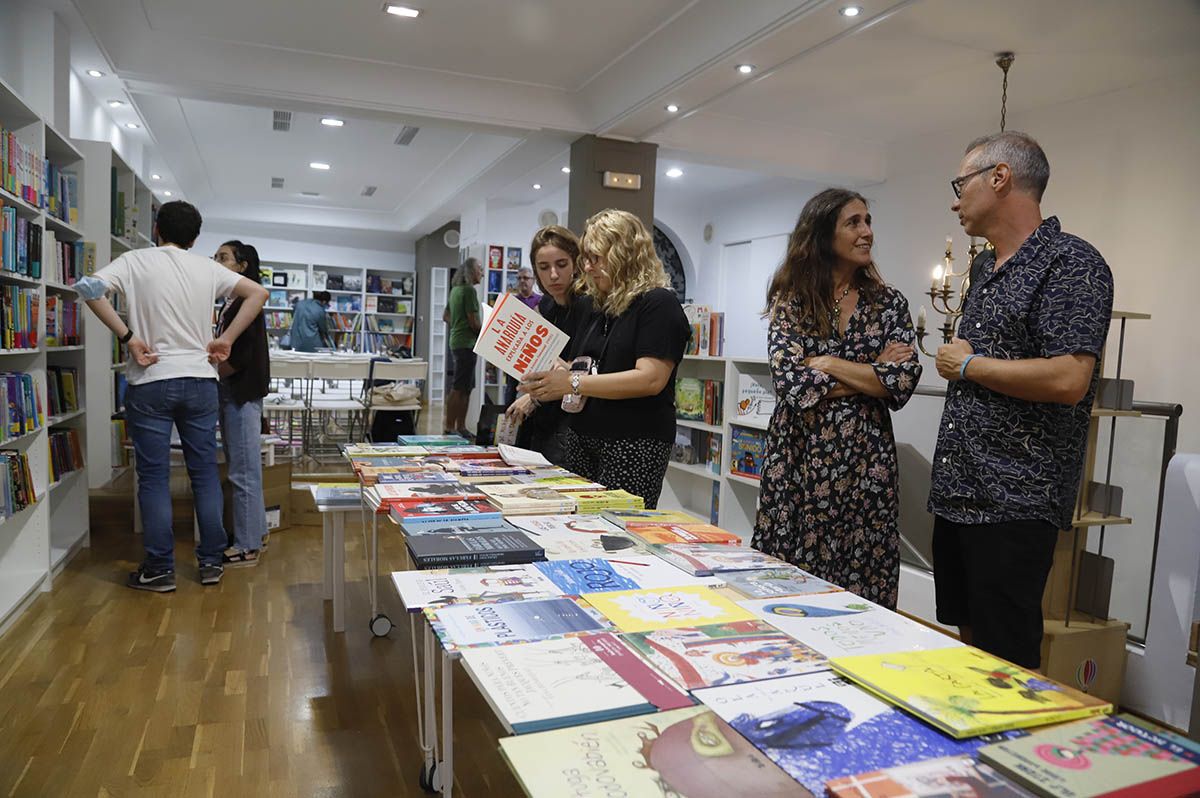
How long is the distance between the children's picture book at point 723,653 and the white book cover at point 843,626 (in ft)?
0.11

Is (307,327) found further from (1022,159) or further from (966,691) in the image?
(966,691)

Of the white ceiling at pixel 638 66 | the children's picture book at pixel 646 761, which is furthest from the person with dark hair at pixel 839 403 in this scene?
the white ceiling at pixel 638 66

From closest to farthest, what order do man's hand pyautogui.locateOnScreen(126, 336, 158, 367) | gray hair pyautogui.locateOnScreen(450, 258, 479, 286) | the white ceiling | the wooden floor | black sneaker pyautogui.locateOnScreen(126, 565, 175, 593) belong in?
the wooden floor < man's hand pyautogui.locateOnScreen(126, 336, 158, 367) < black sneaker pyautogui.locateOnScreen(126, 565, 175, 593) < the white ceiling < gray hair pyautogui.locateOnScreen(450, 258, 479, 286)

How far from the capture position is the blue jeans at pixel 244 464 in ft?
11.9

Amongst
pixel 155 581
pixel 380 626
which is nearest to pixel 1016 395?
pixel 380 626

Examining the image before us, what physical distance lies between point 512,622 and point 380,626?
2032 millimetres

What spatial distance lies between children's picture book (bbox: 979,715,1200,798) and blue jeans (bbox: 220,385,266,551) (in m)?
3.56

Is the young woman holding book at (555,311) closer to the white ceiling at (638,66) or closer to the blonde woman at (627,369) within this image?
the blonde woman at (627,369)

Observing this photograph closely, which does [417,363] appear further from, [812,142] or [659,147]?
[812,142]

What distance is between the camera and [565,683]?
34.7 inches

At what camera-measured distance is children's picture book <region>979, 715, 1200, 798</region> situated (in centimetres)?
68

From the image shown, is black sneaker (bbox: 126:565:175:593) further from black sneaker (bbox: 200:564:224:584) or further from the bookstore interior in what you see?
black sneaker (bbox: 200:564:224:584)

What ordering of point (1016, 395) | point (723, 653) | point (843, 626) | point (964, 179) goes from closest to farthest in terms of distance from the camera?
1. point (723, 653)
2. point (843, 626)
3. point (1016, 395)
4. point (964, 179)

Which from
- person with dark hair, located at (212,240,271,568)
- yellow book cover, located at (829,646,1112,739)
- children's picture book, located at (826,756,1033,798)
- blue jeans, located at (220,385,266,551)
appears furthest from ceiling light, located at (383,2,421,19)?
children's picture book, located at (826,756,1033,798)
